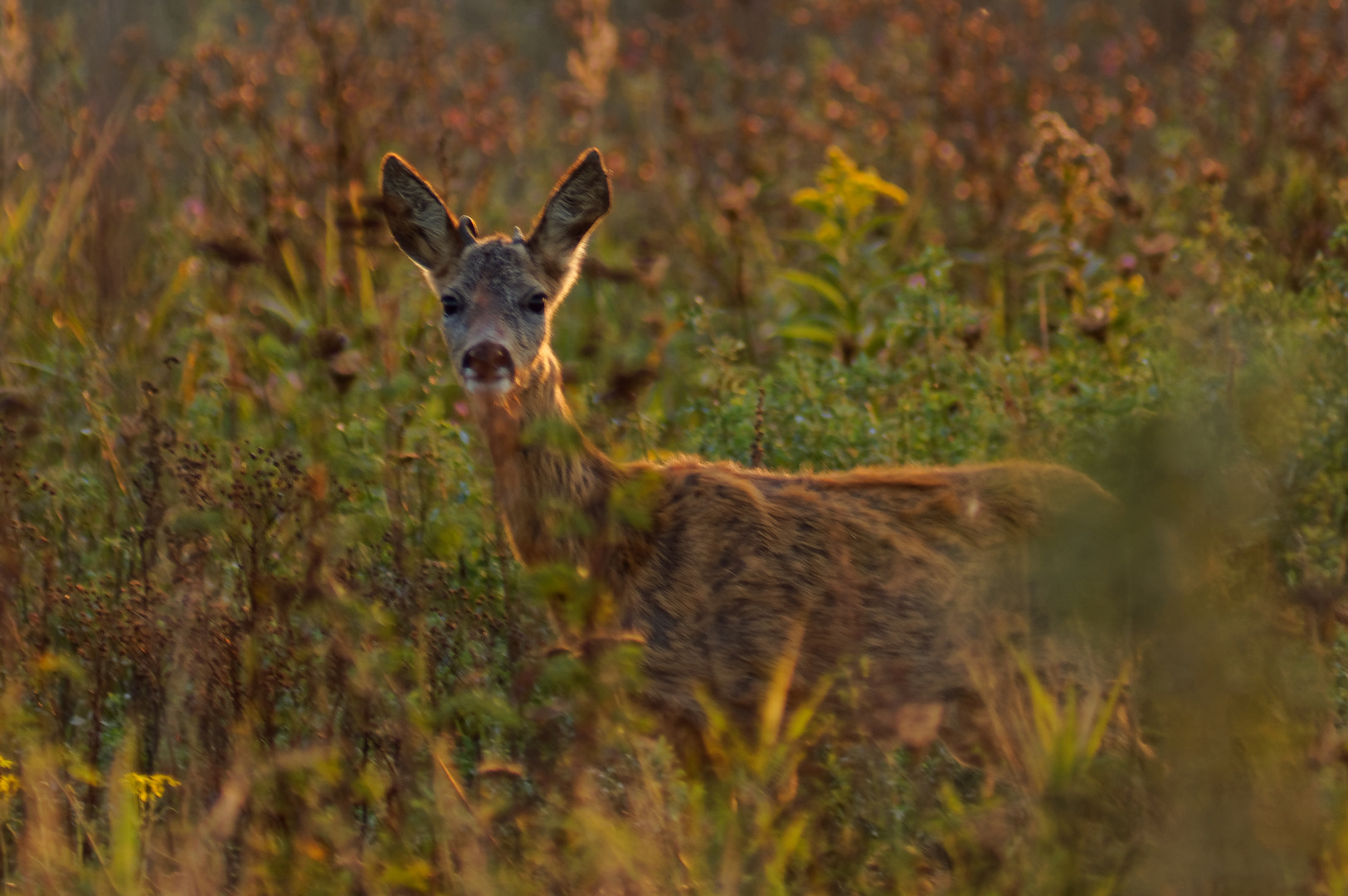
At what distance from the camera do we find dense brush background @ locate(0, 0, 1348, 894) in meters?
2.90

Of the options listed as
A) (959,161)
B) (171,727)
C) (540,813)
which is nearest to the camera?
(540,813)

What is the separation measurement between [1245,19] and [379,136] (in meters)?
5.38

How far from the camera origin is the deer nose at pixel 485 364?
4227 millimetres

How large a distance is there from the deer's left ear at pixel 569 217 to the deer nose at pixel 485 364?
0.68m

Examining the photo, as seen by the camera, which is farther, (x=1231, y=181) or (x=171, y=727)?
(x=1231, y=181)

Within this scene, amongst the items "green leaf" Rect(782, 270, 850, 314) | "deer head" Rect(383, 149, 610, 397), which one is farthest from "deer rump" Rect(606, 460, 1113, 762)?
"green leaf" Rect(782, 270, 850, 314)

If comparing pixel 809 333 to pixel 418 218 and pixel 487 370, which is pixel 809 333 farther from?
A: pixel 487 370

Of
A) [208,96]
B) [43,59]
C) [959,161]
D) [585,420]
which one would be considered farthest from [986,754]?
[43,59]

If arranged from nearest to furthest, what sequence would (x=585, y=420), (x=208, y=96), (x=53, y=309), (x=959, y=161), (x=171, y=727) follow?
(x=171, y=727) < (x=585, y=420) < (x=53, y=309) < (x=208, y=96) < (x=959, y=161)

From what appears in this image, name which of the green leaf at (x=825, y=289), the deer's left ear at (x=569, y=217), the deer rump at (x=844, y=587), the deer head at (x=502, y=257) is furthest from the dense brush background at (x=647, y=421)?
the deer's left ear at (x=569, y=217)

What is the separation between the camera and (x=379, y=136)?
7.82m

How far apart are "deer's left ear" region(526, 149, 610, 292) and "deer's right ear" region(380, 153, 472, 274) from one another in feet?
0.88

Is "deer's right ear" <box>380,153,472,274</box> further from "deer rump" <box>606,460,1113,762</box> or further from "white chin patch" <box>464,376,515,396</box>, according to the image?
"deer rump" <box>606,460,1113,762</box>

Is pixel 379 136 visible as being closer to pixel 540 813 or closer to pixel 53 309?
pixel 53 309
